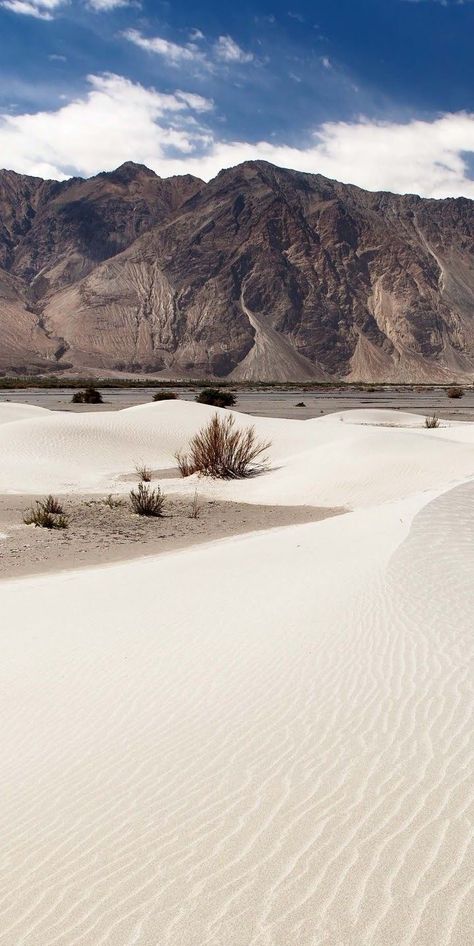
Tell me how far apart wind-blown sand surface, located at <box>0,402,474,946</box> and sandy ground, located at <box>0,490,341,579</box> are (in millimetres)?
2765

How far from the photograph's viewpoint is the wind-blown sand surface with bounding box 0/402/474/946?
2.96 meters

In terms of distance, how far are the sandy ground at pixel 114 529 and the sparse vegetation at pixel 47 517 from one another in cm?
12

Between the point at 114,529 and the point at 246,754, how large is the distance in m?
11.2

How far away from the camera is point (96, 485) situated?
20.7 m

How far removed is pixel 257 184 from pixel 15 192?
2324 inches

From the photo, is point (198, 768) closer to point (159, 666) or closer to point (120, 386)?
point (159, 666)

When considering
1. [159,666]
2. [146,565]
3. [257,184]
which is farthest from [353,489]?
[257,184]

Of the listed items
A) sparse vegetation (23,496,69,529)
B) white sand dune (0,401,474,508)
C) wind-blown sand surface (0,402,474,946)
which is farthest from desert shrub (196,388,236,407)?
wind-blown sand surface (0,402,474,946)

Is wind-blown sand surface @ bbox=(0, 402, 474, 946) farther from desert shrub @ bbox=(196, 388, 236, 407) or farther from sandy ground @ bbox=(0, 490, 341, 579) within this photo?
desert shrub @ bbox=(196, 388, 236, 407)

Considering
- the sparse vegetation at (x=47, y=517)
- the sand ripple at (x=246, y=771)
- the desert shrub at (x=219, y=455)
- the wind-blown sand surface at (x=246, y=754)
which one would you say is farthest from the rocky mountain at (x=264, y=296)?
the sand ripple at (x=246, y=771)

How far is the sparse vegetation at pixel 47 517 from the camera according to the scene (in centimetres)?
1500

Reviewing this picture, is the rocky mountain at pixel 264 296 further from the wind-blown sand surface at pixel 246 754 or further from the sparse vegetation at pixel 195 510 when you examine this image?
the wind-blown sand surface at pixel 246 754

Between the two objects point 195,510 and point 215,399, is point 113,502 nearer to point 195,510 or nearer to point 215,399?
point 195,510

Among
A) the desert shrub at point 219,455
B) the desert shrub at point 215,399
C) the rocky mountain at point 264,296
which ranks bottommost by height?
the desert shrub at point 219,455
